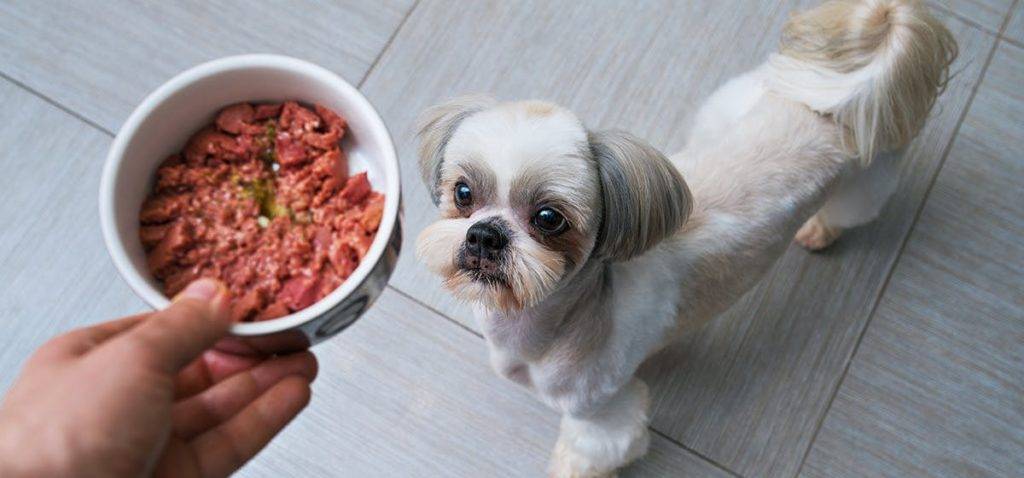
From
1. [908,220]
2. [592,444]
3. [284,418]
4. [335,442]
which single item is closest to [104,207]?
[284,418]

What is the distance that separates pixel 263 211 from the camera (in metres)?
0.91

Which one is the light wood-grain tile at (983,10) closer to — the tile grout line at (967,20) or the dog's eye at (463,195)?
the tile grout line at (967,20)

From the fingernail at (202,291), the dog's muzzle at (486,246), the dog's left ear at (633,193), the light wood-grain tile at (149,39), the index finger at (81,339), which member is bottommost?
the light wood-grain tile at (149,39)

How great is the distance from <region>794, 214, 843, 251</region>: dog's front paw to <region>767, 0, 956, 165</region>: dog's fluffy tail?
30 cm

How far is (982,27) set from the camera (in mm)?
1525

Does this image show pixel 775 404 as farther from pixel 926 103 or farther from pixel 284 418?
pixel 284 418

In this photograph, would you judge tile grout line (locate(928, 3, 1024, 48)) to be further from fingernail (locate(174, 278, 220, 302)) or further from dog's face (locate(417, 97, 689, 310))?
fingernail (locate(174, 278, 220, 302))

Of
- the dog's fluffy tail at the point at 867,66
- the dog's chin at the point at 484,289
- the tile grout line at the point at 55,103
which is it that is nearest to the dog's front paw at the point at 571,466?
the dog's chin at the point at 484,289

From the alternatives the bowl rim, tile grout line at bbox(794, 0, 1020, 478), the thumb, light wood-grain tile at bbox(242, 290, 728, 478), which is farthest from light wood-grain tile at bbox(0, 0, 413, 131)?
tile grout line at bbox(794, 0, 1020, 478)

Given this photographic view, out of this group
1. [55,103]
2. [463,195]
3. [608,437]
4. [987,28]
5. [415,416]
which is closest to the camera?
[463,195]

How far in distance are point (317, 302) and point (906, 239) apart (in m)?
1.07

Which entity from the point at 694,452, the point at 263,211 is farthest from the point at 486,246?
the point at 694,452

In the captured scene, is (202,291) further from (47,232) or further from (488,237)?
(47,232)

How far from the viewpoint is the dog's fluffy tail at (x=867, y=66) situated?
3.26 feet
